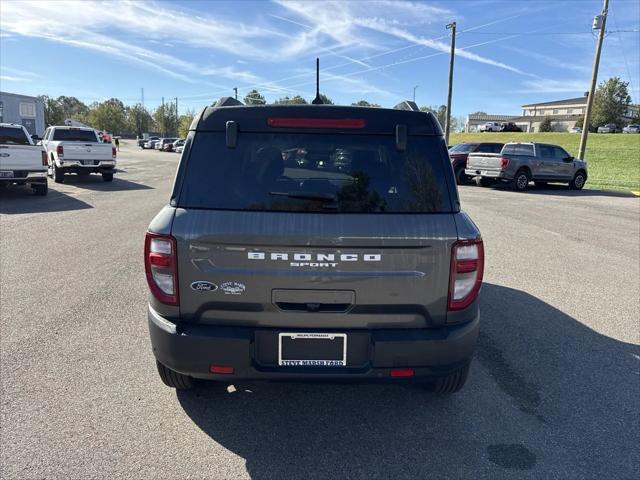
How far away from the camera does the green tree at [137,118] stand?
402ft

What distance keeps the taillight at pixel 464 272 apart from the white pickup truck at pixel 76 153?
58.5ft

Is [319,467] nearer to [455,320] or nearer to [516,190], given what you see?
[455,320]

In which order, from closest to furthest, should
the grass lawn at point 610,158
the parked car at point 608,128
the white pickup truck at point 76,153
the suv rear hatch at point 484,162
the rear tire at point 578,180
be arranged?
1. the white pickup truck at point 76,153
2. the suv rear hatch at point 484,162
3. the rear tire at point 578,180
4. the grass lawn at point 610,158
5. the parked car at point 608,128

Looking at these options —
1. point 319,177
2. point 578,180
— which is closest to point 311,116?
point 319,177

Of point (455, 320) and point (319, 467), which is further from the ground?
point (455, 320)

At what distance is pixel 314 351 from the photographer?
2484 mm

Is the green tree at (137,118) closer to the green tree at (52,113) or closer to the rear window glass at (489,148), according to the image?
the green tree at (52,113)

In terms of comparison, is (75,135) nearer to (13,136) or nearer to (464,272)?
(13,136)

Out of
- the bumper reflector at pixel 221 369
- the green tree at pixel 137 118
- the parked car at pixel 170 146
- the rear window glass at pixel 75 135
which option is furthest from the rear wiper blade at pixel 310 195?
the green tree at pixel 137 118

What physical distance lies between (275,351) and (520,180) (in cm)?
1888

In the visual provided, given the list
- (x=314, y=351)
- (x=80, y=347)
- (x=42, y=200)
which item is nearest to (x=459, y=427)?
(x=314, y=351)

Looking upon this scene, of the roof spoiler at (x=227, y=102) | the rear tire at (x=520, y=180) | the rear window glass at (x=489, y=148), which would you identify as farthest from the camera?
the rear window glass at (x=489, y=148)

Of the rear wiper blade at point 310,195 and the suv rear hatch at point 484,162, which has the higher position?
the rear wiper blade at point 310,195

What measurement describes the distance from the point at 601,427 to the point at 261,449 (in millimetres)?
2192
